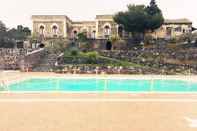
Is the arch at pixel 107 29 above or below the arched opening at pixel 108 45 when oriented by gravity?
above

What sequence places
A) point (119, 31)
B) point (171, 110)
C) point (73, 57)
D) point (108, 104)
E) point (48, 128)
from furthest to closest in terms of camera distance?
point (119, 31) < point (73, 57) < point (108, 104) < point (171, 110) < point (48, 128)

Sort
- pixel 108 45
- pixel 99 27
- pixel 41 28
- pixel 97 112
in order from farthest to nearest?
pixel 41 28 → pixel 99 27 → pixel 108 45 → pixel 97 112

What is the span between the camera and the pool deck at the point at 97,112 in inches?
300

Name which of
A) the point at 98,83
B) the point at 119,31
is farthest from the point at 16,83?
the point at 119,31

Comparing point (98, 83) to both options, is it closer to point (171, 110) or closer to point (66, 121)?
point (171, 110)

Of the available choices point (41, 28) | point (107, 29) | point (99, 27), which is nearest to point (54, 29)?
point (41, 28)

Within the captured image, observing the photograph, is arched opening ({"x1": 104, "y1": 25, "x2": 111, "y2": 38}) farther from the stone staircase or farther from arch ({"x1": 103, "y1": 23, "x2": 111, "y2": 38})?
the stone staircase

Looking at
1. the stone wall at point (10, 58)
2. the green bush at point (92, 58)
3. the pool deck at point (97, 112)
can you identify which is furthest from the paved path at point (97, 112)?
the green bush at point (92, 58)

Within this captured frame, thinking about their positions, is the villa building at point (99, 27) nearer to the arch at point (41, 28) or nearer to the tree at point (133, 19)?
the arch at point (41, 28)

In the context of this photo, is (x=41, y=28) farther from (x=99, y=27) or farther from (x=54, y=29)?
(x=99, y=27)

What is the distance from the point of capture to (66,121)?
8.10m

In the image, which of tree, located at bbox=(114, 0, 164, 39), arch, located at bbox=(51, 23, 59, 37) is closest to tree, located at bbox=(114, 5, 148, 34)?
tree, located at bbox=(114, 0, 164, 39)

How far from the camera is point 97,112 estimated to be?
9.39 m

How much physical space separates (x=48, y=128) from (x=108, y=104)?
3.83 meters
